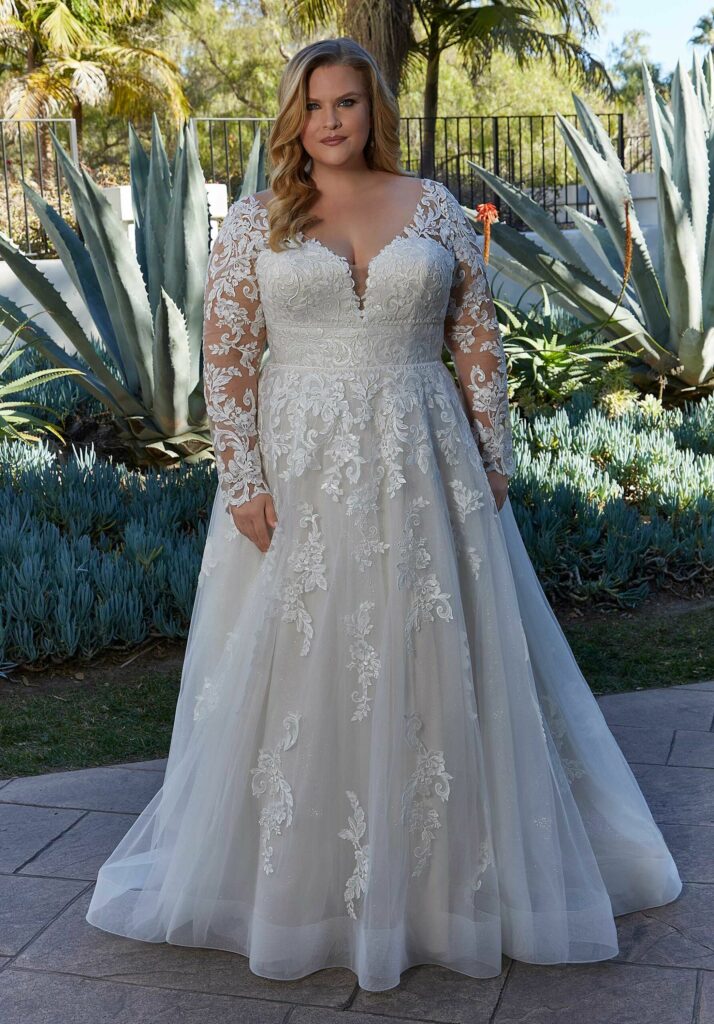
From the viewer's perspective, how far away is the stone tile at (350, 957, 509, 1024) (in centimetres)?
247

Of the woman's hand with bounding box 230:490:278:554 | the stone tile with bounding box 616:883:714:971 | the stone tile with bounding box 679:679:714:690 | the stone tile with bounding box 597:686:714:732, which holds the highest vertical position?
the woman's hand with bounding box 230:490:278:554

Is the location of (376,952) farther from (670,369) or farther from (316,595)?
(670,369)

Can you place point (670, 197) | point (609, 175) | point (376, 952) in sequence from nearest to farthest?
point (376, 952), point (670, 197), point (609, 175)

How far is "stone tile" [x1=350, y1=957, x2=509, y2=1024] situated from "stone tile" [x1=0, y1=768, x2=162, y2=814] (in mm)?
1229

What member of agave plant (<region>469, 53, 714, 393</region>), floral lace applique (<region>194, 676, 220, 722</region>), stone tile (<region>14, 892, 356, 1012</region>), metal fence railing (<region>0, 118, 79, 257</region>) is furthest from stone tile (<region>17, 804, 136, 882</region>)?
agave plant (<region>469, 53, 714, 393</region>)

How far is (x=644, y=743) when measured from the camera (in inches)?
155

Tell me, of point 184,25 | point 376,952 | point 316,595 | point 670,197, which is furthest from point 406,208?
point 184,25

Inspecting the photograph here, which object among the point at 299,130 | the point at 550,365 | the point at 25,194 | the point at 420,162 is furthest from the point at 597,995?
the point at 420,162

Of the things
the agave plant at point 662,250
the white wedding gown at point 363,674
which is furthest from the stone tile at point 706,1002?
the agave plant at point 662,250

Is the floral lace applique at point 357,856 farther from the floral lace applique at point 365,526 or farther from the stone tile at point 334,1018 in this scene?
the floral lace applique at point 365,526

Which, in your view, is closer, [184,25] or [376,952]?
[376,952]

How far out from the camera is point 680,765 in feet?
12.3

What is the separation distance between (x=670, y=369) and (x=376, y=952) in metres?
6.13

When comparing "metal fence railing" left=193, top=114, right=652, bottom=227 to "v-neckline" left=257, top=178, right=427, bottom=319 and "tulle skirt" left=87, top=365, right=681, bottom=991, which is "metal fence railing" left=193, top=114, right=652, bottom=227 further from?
"tulle skirt" left=87, top=365, right=681, bottom=991
